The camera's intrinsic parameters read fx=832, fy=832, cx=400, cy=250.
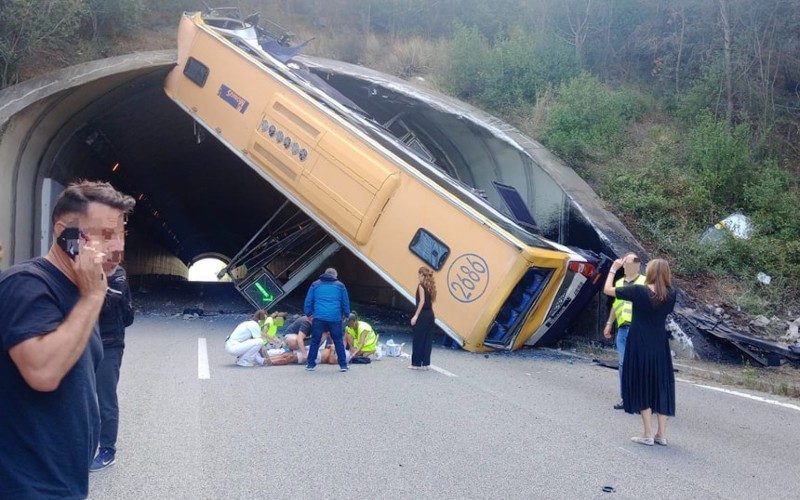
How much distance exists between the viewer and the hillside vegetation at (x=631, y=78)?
1695 centimetres

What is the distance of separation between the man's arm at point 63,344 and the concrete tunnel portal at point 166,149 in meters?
12.4

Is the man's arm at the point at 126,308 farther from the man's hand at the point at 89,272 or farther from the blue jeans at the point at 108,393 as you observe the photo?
the man's hand at the point at 89,272

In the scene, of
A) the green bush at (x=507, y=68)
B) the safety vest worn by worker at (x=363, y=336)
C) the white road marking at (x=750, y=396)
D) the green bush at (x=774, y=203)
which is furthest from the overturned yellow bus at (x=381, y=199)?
the green bush at (x=507, y=68)

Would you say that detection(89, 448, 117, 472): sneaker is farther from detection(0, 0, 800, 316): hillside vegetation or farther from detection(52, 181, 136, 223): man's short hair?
detection(0, 0, 800, 316): hillside vegetation

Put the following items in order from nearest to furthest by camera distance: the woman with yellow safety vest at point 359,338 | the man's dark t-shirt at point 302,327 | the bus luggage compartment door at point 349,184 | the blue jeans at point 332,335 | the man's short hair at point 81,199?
the man's short hair at point 81,199 → the blue jeans at point 332,335 → the man's dark t-shirt at point 302,327 → the woman with yellow safety vest at point 359,338 → the bus luggage compartment door at point 349,184

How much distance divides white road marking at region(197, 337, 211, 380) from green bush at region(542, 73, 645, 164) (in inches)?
378

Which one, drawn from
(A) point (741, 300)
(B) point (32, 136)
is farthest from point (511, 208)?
(B) point (32, 136)

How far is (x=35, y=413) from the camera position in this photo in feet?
8.67

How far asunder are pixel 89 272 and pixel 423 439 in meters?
4.84

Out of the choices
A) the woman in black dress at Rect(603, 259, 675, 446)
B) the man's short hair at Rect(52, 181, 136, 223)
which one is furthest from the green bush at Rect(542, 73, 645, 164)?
the man's short hair at Rect(52, 181, 136, 223)

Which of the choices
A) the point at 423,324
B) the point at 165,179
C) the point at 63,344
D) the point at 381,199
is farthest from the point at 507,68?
the point at 63,344

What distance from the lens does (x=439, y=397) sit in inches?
364

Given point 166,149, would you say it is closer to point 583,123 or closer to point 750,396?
point 583,123

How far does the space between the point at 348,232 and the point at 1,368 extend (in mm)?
12005
